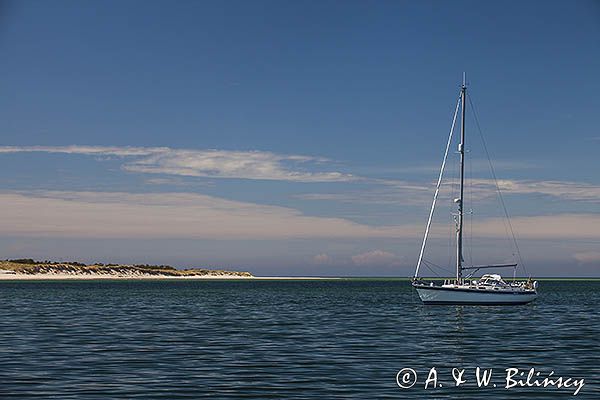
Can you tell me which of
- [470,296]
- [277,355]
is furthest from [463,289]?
[277,355]

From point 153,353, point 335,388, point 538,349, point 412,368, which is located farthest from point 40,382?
point 538,349

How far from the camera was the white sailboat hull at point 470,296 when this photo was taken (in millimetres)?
75125

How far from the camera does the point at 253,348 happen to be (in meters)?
39.5

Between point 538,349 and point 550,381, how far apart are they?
461 inches

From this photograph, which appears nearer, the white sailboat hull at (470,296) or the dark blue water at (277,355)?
the dark blue water at (277,355)

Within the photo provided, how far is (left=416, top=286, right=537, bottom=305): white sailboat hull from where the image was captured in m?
75.1

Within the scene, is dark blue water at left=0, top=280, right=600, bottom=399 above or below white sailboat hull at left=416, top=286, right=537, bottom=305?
below

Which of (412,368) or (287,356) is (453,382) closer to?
(412,368)

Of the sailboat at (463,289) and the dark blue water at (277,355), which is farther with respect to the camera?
the sailboat at (463,289)

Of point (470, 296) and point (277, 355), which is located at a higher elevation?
point (470, 296)

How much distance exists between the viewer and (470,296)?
7506 centimetres

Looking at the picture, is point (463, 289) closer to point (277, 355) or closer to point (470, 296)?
point (470, 296)

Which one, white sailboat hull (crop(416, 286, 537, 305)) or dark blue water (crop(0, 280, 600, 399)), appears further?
white sailboat hull (crop(416, 286, 537, 305))

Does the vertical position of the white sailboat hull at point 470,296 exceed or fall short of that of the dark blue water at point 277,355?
it exceeds it
